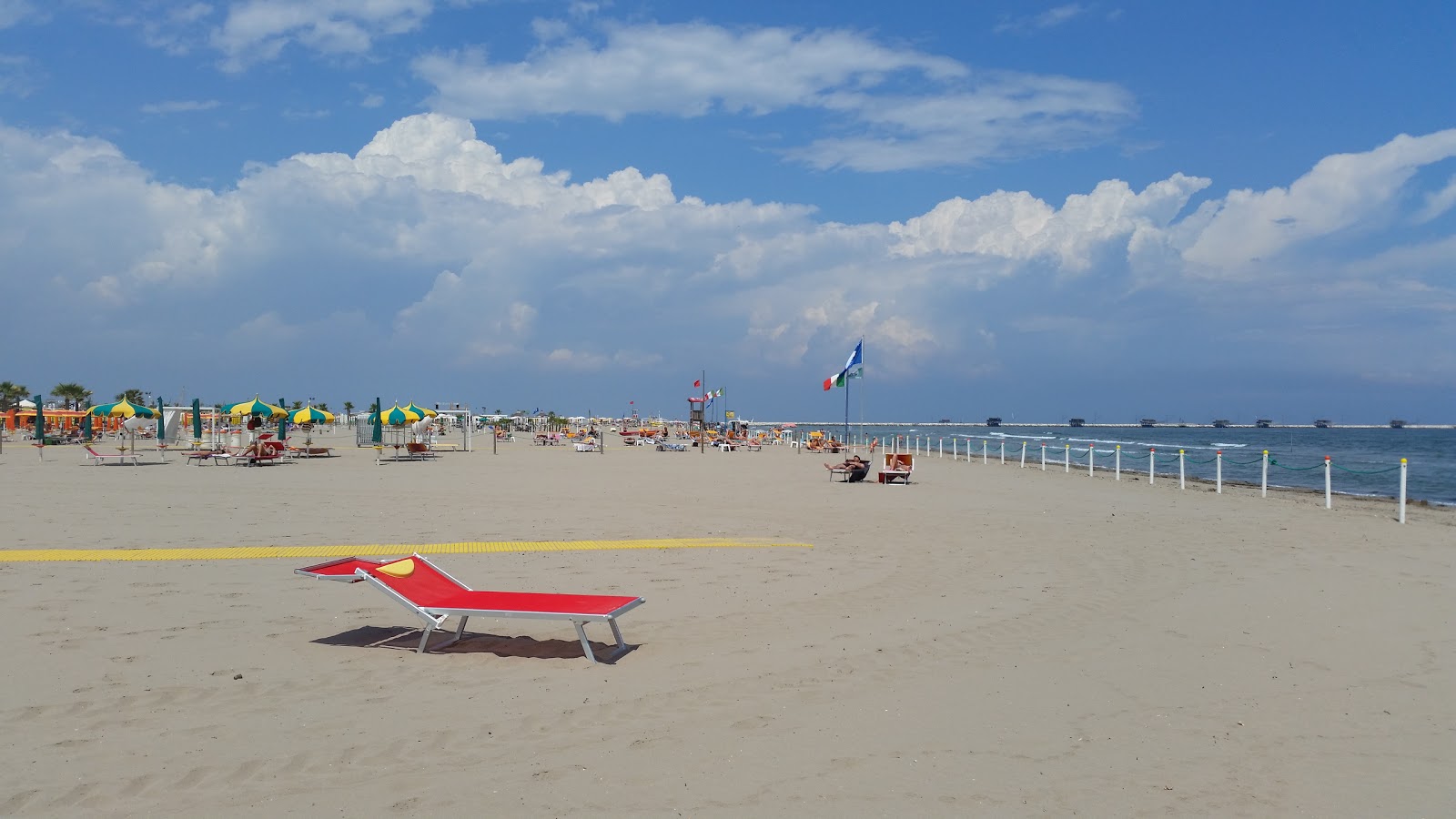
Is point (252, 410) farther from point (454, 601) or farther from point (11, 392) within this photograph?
point (11, 392)

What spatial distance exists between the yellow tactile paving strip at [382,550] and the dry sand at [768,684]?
0.37 meters

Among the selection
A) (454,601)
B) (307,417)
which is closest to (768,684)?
(454,601)

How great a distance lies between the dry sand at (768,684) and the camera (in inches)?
156

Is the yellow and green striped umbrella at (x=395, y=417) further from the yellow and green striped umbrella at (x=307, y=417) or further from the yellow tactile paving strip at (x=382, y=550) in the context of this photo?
the yellow tactile paving strip at (x=382, y=550)

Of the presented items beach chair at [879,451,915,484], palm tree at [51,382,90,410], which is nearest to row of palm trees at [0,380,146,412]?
palm tree at [51,382,90,410]

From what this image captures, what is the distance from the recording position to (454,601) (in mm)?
6262

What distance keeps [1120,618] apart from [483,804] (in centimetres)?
511

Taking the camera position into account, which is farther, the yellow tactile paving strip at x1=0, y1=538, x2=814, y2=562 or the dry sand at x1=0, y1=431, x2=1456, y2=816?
the yellow tactile paving strip at x1=0, y1=538, x2=814, y2=562

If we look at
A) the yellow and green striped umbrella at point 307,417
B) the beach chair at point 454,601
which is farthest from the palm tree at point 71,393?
the beach chair at point 454,601

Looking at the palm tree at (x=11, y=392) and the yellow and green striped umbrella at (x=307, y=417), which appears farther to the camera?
the palm tree at (x=11, y=392)

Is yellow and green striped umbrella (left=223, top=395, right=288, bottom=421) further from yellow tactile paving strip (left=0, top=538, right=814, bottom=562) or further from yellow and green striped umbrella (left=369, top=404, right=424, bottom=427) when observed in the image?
yellow tactile paving strip (left=0, top=538, right=814, bottom=562)

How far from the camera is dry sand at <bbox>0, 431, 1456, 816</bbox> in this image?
156 inches

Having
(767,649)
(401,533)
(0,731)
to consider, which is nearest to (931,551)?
(767,649)

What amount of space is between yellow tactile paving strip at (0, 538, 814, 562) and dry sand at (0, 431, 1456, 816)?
374mm
